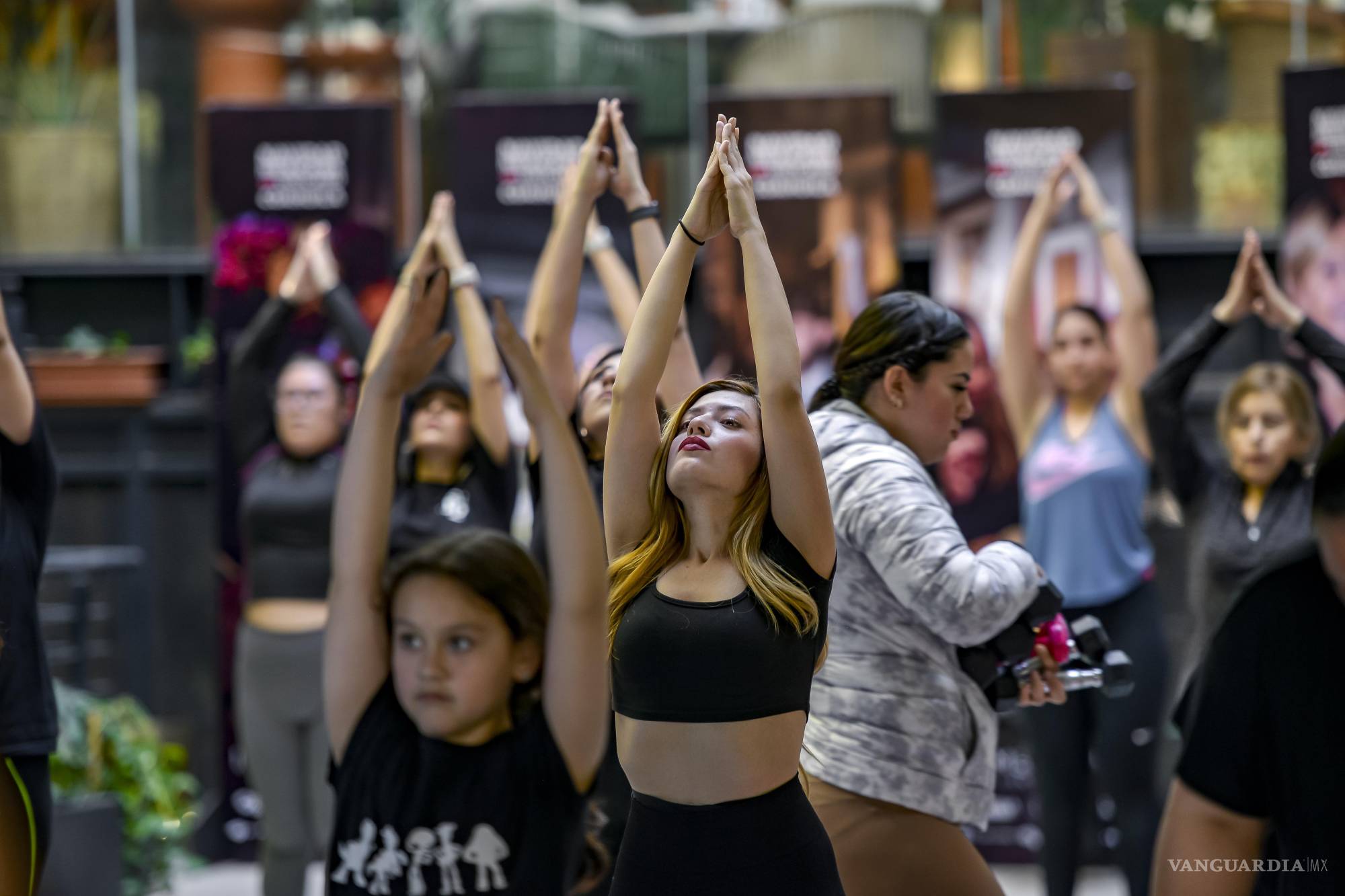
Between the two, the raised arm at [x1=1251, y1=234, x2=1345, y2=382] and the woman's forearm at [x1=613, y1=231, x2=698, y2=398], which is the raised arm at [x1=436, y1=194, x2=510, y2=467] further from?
the raised arm at [x1=1251, y1=234, x2=1345, y2=382]

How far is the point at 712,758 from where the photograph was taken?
1.79 metres

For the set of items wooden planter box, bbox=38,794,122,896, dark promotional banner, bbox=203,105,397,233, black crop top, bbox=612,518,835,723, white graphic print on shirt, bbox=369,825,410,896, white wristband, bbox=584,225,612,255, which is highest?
dark promotional banner, bbox=203,105,397,233

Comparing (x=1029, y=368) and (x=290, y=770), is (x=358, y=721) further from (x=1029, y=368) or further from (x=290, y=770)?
(x=1029, y=368)

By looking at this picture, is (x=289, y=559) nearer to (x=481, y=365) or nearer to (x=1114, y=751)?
(x=481, y=365)

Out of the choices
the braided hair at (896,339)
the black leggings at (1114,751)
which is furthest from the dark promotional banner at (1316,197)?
the braided hair at (896,339)

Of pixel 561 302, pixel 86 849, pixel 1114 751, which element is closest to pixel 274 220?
pixel 86 849

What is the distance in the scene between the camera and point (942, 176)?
197 inches

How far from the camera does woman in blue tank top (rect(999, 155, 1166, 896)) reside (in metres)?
3.80

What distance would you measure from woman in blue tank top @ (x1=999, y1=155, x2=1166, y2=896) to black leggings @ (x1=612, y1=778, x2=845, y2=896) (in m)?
2.12

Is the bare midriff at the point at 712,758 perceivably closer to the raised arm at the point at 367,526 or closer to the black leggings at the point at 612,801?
the raised arm at the point at 367,526

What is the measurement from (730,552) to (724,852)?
1.15ft

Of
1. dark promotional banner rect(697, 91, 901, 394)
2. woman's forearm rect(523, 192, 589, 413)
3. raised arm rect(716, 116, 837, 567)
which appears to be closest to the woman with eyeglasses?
dark promotional banner rect(697, 91, 901, 394)

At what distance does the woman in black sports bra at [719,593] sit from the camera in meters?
1.79

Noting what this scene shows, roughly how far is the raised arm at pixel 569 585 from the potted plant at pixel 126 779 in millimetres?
2389
